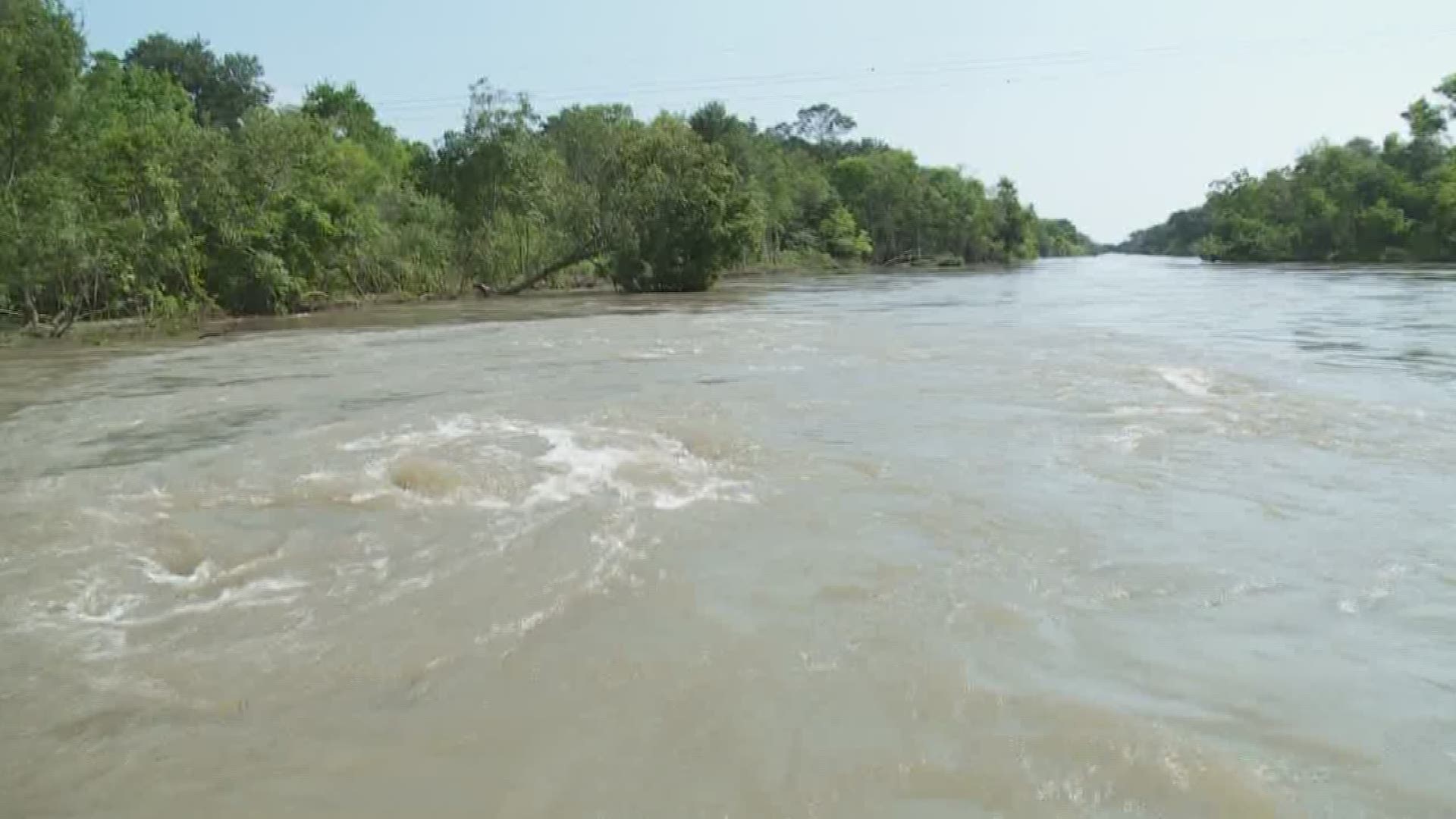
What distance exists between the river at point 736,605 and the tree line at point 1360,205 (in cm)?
6382

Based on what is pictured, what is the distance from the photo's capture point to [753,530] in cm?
617

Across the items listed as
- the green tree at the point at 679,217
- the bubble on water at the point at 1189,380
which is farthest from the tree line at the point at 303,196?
the bubble on water at the point at 1189,380

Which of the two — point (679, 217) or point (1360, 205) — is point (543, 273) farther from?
point (1360, 205)

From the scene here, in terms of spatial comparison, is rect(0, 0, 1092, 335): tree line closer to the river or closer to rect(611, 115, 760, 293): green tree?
rect(611, 115, 760, 293): green tree

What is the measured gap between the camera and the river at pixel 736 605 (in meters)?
3.28

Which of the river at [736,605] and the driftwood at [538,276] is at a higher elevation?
the driftwood at [538,276]

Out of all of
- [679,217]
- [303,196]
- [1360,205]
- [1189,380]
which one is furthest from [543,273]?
[1360,205]

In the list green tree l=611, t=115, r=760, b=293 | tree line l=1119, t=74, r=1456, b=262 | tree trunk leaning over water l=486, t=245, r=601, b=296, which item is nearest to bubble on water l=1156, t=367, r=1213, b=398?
green tree l=611, t=115, r=760, b=293

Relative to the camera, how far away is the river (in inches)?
129

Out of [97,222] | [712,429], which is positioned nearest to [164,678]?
[712,429]

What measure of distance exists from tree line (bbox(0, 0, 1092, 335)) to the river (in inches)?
543

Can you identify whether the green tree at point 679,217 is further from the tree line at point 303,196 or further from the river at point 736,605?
the river at point 736,605

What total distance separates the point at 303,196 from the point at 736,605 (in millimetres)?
27525

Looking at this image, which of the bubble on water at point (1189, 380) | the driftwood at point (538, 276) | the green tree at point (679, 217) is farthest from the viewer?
the driftwood at point (538, 276)
